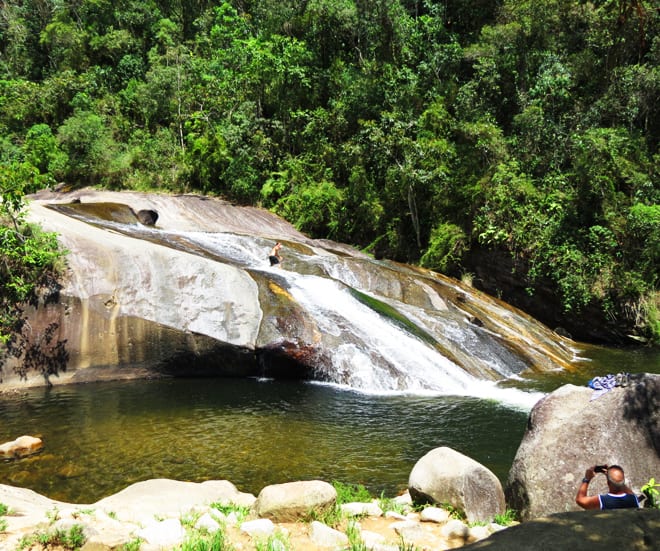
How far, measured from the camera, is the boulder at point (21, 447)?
369 inches

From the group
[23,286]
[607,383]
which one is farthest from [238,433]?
[23,286]

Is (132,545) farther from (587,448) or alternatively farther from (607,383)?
(607,383)

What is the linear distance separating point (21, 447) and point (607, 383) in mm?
9860

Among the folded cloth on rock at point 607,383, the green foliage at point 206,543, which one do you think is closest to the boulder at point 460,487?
the folded cloth on rock at point 607,383

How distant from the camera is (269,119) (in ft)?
115

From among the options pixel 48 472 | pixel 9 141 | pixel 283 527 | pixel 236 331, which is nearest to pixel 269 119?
pixel 9 141

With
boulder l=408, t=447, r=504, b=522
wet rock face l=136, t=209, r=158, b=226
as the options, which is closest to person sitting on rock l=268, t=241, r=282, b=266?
wet rock face l=136, t=209, r=158, b=226

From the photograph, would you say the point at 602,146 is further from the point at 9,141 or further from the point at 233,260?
the point at 9,141

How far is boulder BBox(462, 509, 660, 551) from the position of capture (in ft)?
9.59

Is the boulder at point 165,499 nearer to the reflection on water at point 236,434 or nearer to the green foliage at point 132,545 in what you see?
the green foliage at point 132,545

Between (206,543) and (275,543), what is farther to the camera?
(275,543)

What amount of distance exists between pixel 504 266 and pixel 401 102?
12.5 metres

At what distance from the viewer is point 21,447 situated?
9.56 m

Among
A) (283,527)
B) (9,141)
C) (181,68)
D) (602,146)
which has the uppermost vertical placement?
(181,68)
